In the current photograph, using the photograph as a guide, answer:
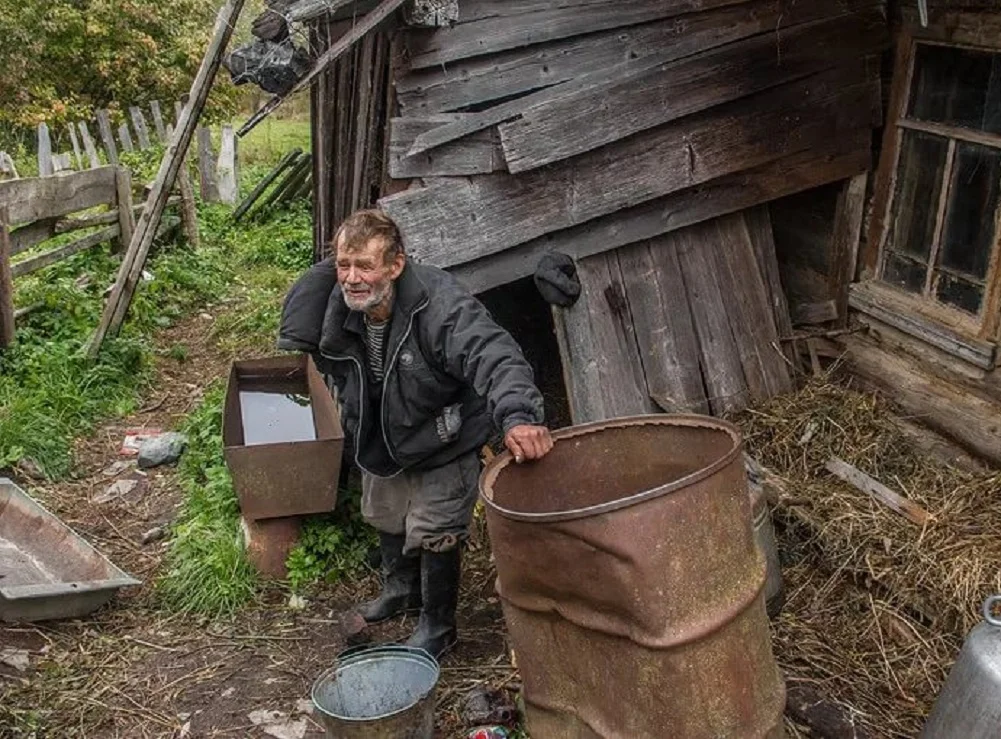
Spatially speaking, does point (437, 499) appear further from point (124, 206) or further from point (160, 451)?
point (124, 206)

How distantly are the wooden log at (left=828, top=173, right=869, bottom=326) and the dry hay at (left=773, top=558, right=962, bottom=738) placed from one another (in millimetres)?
1852

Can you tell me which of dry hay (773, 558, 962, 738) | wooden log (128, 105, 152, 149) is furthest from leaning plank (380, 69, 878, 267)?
wooden log (128, 105, 152, 149)

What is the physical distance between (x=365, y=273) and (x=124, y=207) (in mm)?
7200

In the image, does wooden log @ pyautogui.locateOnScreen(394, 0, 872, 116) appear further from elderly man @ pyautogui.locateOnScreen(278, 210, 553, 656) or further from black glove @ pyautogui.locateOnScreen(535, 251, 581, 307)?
elderly man @ pyautogui.locateOnScreen(278, 210, 553, 656)

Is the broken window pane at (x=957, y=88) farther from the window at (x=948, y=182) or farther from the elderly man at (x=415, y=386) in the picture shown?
the elderly man at (x=415, y=386)

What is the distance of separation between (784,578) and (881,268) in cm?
193

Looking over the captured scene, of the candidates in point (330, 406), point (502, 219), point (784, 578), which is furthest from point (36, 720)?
point (784, 578)

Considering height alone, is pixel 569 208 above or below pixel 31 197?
above

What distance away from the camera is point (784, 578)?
5230 mm

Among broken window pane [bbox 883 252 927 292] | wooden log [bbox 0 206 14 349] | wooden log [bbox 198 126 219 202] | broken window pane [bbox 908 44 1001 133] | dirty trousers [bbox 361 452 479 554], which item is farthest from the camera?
wooden log [bbox 198 126 219 202]

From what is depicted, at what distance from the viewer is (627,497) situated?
10.8 ft

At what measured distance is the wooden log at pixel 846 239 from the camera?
6.11 metres

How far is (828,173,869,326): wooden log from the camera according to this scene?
6.11 meters

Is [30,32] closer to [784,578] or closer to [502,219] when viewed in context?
[502,219]
